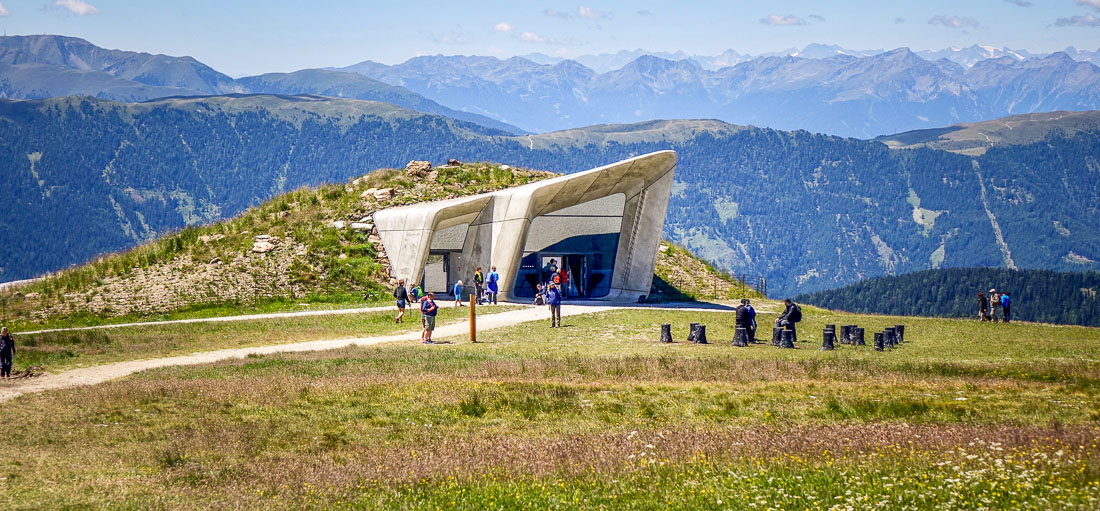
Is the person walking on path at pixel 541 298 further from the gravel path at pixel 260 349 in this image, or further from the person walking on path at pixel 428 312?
the person walking on path at pixel 428 312

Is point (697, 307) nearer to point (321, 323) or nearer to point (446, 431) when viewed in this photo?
point (321, 323)

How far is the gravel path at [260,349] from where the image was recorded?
23016 millimetres

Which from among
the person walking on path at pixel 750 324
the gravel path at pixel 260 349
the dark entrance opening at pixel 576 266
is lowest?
the gravel path at pixel 260 349

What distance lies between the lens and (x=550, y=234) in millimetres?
49719

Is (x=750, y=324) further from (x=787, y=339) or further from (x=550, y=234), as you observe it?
(x=550, y=234)

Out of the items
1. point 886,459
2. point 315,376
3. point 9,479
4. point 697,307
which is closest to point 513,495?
point 886,459

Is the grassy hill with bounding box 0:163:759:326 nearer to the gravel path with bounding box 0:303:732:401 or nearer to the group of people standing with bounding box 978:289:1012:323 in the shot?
the gravel path with bounding box 0:303:732:401

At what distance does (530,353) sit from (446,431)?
35.2 feet

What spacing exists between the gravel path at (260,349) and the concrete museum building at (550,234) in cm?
383

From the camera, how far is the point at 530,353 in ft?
88.8

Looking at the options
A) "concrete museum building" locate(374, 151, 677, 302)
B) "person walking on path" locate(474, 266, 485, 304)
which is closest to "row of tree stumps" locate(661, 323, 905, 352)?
"person walking on path" locate(474, 266, 485, 304)

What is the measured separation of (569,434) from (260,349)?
16.7m

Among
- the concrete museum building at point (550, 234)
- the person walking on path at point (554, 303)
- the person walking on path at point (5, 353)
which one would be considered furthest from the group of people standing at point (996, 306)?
the person walking on path at point (5, 353)

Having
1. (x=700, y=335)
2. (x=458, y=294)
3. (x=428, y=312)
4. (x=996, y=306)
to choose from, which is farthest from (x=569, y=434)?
(x=996, y=306)
